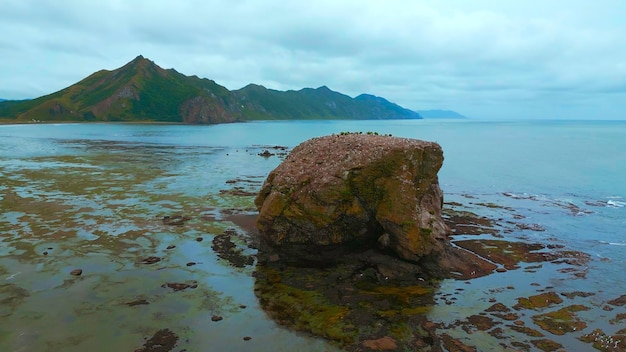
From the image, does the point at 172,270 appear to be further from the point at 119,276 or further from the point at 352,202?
the point at 352,202

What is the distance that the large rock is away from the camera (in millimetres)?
21375

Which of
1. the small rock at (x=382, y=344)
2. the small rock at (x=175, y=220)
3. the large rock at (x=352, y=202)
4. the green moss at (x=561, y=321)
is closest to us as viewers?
the small rock at (x=382, y=344)

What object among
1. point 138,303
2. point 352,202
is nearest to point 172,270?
point 138,303

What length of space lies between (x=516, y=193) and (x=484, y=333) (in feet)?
116

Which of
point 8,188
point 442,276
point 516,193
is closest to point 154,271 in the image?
point 442,276

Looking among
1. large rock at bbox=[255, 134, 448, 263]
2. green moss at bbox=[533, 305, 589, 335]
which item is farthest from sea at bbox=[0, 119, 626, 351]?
large rock at bbox=[255, 134, 448, 263]

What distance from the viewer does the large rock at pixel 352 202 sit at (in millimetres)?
21375

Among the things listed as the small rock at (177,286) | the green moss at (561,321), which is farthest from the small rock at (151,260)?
the green moss at (561,321)

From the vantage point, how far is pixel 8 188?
3716cm

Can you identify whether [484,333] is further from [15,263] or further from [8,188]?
[8,188]

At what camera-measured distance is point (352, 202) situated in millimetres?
22000

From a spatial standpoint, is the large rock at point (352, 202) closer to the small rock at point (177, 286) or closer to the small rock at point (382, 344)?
the small rock at point (177, 286)

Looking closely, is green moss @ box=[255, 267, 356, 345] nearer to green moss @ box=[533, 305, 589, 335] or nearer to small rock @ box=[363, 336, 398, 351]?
small rock @ box=[363, 336, 398, 351]

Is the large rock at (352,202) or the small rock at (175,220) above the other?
the large rock at (352,202)
